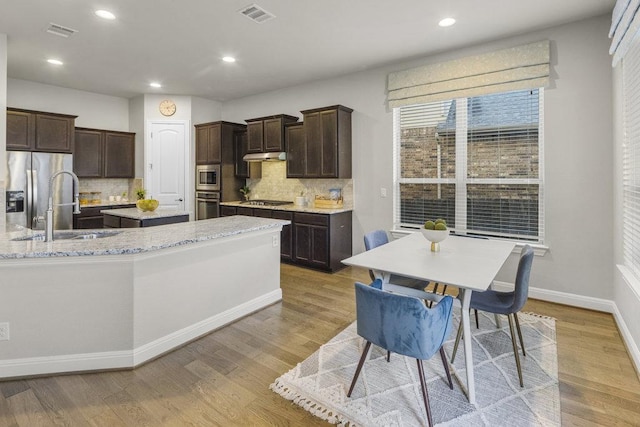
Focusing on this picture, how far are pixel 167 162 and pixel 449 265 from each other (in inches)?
225

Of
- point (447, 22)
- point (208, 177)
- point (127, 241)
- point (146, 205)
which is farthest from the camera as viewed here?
Answer: point (208, 177)

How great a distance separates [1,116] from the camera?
11.9ft

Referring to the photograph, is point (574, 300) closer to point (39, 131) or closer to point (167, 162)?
point (167, 162)

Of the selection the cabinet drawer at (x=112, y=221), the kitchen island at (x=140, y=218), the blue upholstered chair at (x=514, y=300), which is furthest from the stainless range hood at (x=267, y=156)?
the blue upholstered chair at (x=514, y=300)

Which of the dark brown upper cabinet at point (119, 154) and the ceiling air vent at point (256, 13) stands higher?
the ceiling air vent at point (256, 13)

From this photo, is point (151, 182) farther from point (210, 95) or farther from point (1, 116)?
point (1, 116)

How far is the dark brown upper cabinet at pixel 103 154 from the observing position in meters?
5.79

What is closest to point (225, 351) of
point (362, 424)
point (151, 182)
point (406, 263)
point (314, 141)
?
point (362, 424)

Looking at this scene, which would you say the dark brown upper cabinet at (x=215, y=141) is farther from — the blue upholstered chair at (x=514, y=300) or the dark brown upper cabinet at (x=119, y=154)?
the blue upholstered chair at (x=514, y=300)

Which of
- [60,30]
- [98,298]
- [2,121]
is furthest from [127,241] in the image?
[60,30]

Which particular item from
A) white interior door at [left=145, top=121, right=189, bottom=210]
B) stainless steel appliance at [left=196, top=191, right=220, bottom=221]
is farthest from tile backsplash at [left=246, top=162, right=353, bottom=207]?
white interior door at [left=145, top=121, right=189, bottom=210]

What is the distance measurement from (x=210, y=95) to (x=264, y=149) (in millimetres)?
1694

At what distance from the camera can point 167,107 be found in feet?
20.8

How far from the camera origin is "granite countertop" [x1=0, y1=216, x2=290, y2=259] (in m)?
2.12
